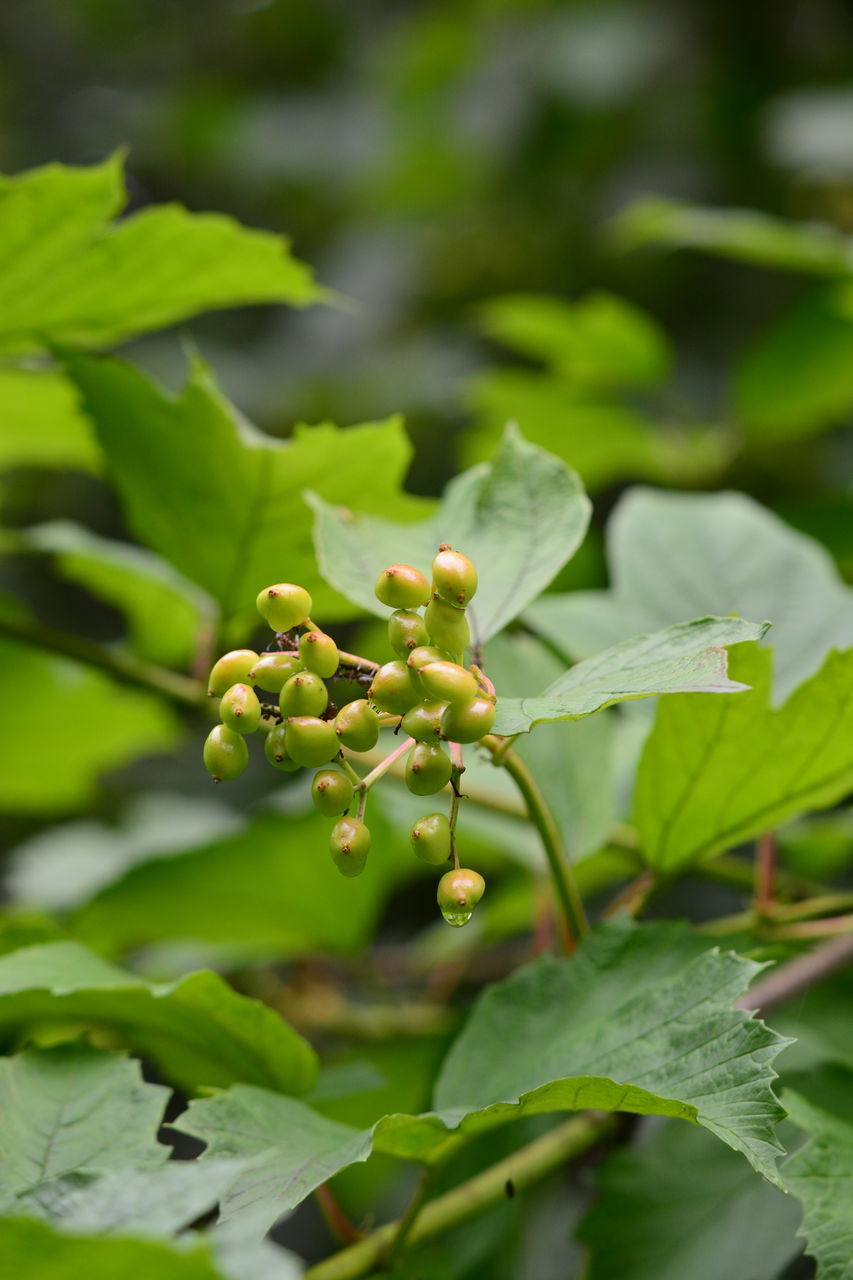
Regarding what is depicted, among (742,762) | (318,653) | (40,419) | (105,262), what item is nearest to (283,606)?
(318,653)

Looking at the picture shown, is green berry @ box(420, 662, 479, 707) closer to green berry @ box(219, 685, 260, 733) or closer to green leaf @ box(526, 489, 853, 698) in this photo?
green berry @ box(219, 685, 260, 733)

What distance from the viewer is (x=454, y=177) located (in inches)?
94.4

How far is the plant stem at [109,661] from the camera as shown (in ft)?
2.55

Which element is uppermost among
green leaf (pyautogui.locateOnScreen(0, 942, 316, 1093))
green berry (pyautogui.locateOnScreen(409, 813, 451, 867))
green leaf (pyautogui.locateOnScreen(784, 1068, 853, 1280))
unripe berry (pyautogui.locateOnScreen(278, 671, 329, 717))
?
unripe berry (pyautogui.locateOnScreen(278, 671, 329, 717))

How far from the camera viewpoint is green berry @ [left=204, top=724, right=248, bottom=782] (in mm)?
403

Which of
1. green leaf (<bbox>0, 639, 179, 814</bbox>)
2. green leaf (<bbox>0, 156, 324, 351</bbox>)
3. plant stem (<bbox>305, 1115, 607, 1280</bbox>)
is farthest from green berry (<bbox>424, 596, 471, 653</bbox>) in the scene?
green leaf (<bbox>0, 639, 179, 814</bbox>)

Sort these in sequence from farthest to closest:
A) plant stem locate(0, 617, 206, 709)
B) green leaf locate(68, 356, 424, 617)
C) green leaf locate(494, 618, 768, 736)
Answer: plant stem locate(0, 617, 206, 709)
green leaf locate(68, 356, 424, 617)
green leaf locate(494, 618, 768, 736)

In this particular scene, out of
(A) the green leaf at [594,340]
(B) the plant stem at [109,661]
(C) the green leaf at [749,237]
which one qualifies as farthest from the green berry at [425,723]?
(A) the green leaf at [594,340]

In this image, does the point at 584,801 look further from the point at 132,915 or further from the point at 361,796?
the point at 132,915

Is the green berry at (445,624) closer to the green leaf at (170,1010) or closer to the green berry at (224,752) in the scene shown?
the green berry at (224,752)

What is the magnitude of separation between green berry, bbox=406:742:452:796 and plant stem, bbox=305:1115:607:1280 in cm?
22

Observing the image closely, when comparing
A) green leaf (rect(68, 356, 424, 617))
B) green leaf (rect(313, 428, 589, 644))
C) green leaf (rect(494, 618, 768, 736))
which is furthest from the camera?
green leaf (rect(68, 356, 424, 617))

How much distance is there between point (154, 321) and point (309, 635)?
1.37ft

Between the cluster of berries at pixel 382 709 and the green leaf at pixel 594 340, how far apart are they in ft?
2.92
